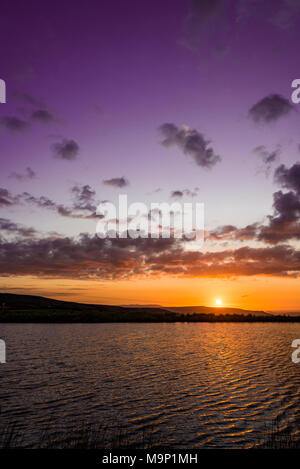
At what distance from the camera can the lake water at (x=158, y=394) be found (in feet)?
61.4

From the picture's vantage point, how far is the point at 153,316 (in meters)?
133

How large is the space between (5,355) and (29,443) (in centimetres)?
2929

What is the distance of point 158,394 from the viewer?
25.5 m

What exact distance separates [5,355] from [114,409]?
85.5 ft

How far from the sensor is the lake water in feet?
61.4

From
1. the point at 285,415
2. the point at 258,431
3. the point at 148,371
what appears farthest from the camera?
the point at 148,371

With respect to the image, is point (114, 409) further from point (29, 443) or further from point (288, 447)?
point (288, 447)

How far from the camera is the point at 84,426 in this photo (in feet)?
60.7
